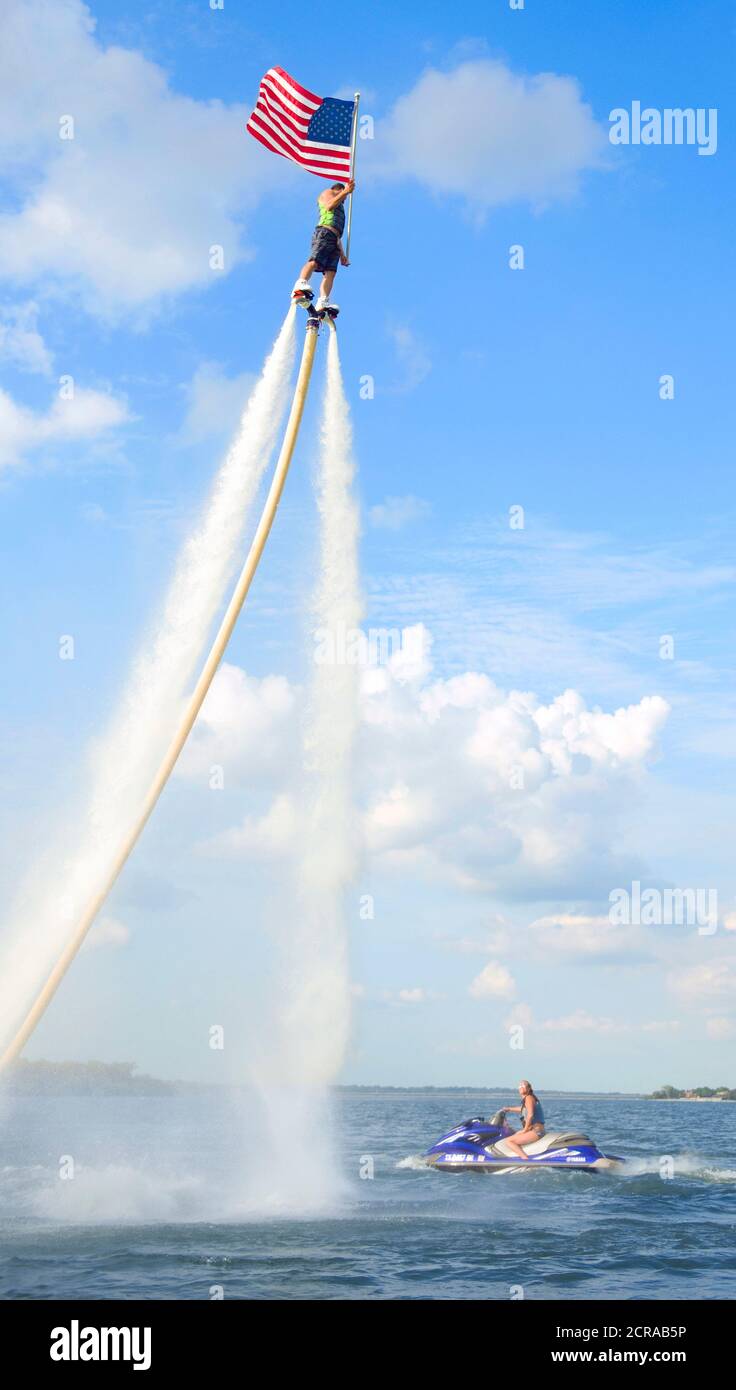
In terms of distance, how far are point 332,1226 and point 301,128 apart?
98.7 ft

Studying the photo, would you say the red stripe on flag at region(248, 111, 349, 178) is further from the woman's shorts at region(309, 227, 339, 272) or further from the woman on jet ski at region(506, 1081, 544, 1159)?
the woman on jet ski at region(506, 1081, 544, 1159)

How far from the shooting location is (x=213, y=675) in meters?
24.7

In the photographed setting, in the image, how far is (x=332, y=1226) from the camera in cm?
3353

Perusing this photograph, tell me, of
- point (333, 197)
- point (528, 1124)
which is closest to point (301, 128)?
point (333, 197)

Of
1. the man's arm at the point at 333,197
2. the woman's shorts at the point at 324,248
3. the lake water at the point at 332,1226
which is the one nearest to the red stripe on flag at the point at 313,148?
the man's arm at the point at 333,197

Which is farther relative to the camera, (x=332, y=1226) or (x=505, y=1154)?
(x=505, y=1154)

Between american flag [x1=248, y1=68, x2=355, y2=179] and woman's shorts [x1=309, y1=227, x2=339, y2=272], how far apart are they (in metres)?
1.91

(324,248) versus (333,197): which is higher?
(333,197)

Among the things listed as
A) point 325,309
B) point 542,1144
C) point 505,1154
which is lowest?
point 505,1154

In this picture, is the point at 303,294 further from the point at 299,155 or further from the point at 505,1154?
the point at 505,1154

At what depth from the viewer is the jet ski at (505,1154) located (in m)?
49.5

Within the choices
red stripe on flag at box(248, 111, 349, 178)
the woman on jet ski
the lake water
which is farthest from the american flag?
the woman on jet ski

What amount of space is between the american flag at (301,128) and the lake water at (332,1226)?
79.2 feet
